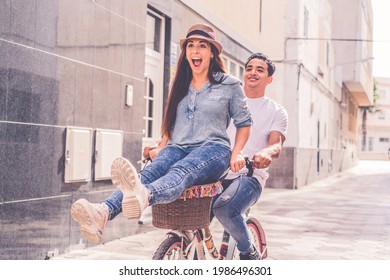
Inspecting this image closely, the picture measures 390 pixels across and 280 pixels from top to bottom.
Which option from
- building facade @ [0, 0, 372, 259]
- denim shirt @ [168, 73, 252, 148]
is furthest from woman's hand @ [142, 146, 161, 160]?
building facade @ [0, 0, 372, 259]

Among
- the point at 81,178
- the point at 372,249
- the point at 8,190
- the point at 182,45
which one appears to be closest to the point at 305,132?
the point at 372,249

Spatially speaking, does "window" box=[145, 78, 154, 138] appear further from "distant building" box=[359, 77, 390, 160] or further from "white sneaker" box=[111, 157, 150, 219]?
"distant building" box=[359, 77, 390, 160]

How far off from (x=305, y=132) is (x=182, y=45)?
15775 millimetres

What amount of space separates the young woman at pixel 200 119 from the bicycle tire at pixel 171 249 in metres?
0.44

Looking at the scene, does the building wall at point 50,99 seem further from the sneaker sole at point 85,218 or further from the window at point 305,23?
the window at point 305,23

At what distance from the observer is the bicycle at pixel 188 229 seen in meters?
2.68

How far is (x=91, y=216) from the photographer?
2330 mm

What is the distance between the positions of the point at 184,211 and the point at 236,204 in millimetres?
592

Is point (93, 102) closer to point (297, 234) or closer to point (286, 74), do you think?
point (297, 234)

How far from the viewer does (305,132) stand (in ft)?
59.9

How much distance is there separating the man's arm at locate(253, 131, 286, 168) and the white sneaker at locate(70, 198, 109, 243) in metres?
0.88

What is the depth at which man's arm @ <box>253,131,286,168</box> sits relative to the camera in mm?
2879

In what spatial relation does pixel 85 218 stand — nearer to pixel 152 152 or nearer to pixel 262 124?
pixel 152 152

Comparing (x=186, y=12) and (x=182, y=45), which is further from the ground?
(x=186, y=12)
